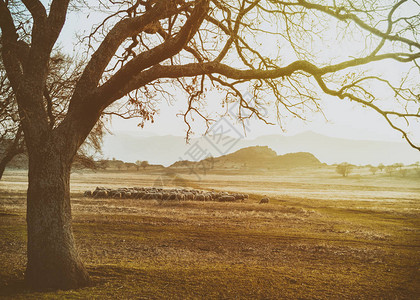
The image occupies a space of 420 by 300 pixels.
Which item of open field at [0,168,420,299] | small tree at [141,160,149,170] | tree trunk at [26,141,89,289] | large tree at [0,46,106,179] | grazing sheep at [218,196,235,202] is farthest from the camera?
small tree at [141,160,149,170]

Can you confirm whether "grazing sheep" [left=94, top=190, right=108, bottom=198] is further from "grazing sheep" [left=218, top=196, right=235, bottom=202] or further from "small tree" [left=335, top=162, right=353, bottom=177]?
"small tree" [left=335, top=162, right=353, bottom=177]

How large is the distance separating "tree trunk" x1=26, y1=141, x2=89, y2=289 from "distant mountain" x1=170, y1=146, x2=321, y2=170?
395 ft

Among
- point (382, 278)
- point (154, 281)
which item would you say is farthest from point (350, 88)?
point (154, 281)

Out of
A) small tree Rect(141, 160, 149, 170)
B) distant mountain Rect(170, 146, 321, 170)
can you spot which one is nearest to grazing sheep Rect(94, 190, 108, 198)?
small tree Rect(141, 160, 149, 170)

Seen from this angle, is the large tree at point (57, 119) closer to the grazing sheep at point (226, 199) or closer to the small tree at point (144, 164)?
the grazing sheep at point (226, 199)

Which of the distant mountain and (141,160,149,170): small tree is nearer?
(141,160,149,170): small tree

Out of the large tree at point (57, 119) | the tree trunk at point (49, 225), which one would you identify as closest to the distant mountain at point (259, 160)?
the large tree at point (57, 119)

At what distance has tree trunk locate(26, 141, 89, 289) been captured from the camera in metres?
6.10

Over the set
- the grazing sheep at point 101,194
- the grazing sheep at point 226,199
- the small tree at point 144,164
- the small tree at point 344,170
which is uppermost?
the small tree at point 144,164

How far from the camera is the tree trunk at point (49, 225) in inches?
240

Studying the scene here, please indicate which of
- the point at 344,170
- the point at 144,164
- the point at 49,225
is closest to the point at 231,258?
the point at 49,225

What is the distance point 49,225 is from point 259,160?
156548mm

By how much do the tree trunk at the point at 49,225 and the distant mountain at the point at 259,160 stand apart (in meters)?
120

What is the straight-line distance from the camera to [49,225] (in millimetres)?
6109
